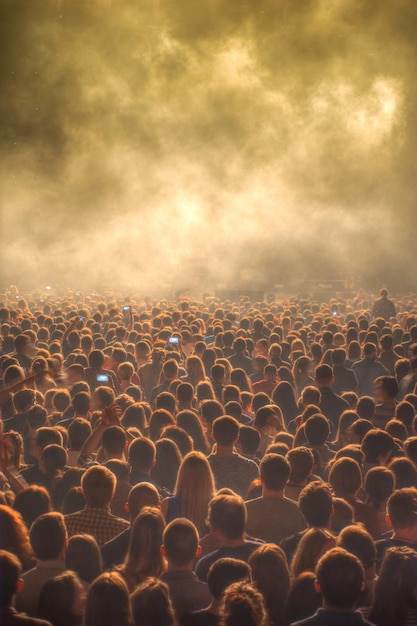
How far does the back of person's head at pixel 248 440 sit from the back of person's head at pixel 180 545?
235 centimetres

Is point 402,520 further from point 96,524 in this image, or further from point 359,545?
point 96,524

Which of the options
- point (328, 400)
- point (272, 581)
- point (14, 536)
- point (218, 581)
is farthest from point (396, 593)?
point (328, 400)

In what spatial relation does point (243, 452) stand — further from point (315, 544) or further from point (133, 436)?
point (315, 544)

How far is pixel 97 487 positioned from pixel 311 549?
4.77ft

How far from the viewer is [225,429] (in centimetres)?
579

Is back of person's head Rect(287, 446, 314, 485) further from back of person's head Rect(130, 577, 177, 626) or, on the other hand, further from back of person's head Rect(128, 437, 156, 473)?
back of person's head Rect(130, 577, 177, 626)

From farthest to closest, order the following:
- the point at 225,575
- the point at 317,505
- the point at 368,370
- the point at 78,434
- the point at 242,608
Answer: the point at 368,370, the point at 78,434, the point at 317,505, the point at 225,575, the point at 242,608

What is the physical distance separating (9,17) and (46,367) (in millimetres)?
34437

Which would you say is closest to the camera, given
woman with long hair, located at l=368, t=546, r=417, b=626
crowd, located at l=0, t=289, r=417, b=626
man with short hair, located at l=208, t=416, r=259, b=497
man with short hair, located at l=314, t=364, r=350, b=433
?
crowd, located at l=0, t=289, r=417, b=626

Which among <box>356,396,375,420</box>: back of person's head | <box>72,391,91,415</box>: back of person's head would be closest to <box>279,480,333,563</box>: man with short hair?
<box>356,396,375,420</box>: back of person's head

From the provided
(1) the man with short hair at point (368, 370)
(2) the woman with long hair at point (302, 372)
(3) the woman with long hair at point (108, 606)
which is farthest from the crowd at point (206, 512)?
(2) the woman with long hair at point (302, 372)

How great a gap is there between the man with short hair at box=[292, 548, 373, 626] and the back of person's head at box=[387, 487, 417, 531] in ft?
3.06

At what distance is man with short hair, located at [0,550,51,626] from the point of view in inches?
124

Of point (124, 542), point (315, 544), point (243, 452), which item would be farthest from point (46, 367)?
point (315, 544)
